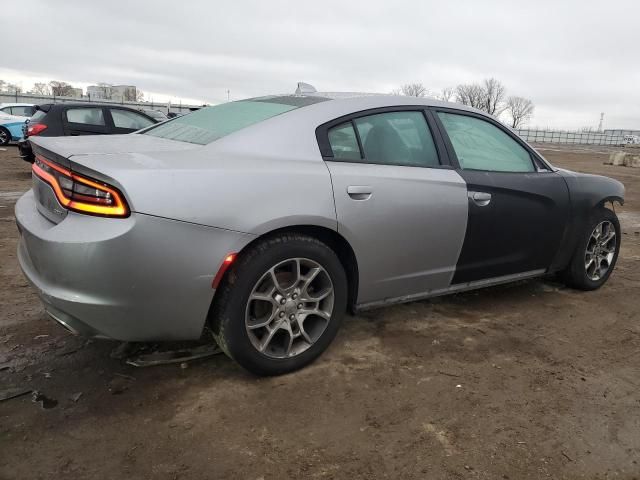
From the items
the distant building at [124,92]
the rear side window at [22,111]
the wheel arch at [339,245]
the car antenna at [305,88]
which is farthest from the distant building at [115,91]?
the wheel arch at [339,245]

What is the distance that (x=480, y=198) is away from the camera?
3229 millimetres

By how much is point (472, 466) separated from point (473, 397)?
0.54 metres

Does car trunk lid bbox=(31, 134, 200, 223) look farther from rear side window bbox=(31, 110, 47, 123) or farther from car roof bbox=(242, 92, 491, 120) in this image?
rear side window bbox=(31, 110, 47, 123)

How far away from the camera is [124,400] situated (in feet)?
7.97

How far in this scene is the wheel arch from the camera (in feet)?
8.30

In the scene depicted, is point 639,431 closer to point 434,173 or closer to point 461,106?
point 434,173

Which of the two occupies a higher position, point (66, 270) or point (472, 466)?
point (66, 270)

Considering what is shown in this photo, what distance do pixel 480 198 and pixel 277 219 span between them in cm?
145

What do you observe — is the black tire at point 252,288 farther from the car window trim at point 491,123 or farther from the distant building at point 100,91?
the distant building at point 100,91

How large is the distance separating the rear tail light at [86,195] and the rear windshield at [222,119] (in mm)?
669

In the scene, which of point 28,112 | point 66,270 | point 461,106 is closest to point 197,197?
point 66,270

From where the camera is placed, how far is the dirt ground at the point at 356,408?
2.03 m

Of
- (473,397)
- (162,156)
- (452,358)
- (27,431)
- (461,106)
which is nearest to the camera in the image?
(27,431)

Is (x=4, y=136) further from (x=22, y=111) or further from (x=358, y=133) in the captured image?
(x=358, y=133)
